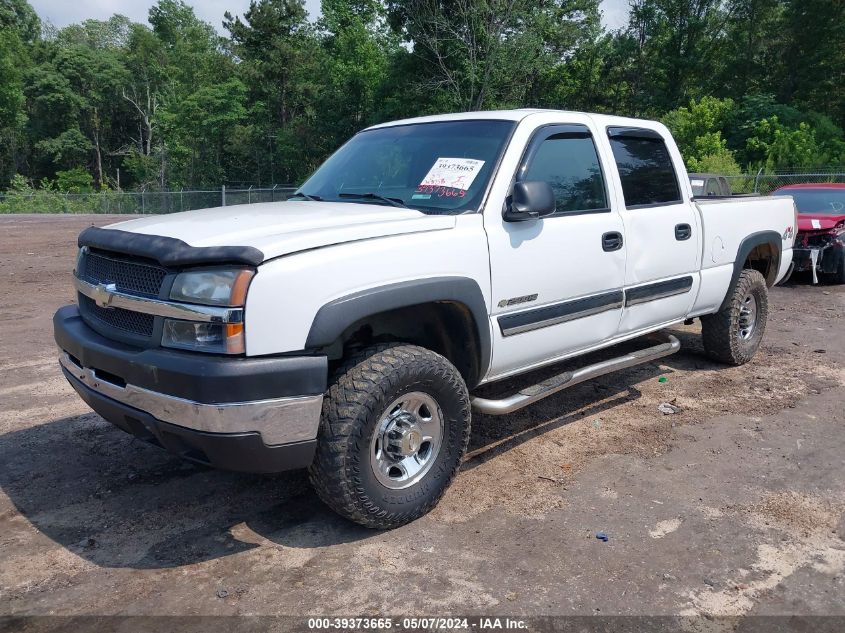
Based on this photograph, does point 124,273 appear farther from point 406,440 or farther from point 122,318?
point 406,440

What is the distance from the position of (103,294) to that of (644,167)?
3.57 metres

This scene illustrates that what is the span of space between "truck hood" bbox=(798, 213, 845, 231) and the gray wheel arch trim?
886 centimetres

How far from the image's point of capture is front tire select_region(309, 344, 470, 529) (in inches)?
118

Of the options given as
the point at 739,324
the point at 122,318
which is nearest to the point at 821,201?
the point at 739,324

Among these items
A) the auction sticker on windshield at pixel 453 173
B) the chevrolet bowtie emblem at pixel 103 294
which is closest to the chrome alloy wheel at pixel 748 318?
the auction sticker on windshield at pixel 453 173

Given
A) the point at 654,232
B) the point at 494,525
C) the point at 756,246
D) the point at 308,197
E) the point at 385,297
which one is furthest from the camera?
the point at 756,246

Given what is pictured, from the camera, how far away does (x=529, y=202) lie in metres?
3.54

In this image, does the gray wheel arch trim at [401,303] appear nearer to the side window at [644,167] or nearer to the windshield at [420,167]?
the windshield at [420,167]

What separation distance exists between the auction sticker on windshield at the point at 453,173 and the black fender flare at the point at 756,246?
2.92 m

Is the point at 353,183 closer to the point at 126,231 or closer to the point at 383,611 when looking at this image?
the point at 126,231

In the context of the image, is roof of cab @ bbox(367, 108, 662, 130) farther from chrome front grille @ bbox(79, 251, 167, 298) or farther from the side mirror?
chrome front grille @ bbox(79, 251, 167, 298)

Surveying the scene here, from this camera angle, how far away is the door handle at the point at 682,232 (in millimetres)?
4824

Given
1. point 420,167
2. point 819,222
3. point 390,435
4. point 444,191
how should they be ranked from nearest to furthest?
point 390,435 < point 444,191 < point 420,167 < point 819,222

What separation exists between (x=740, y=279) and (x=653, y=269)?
1.66 meters
